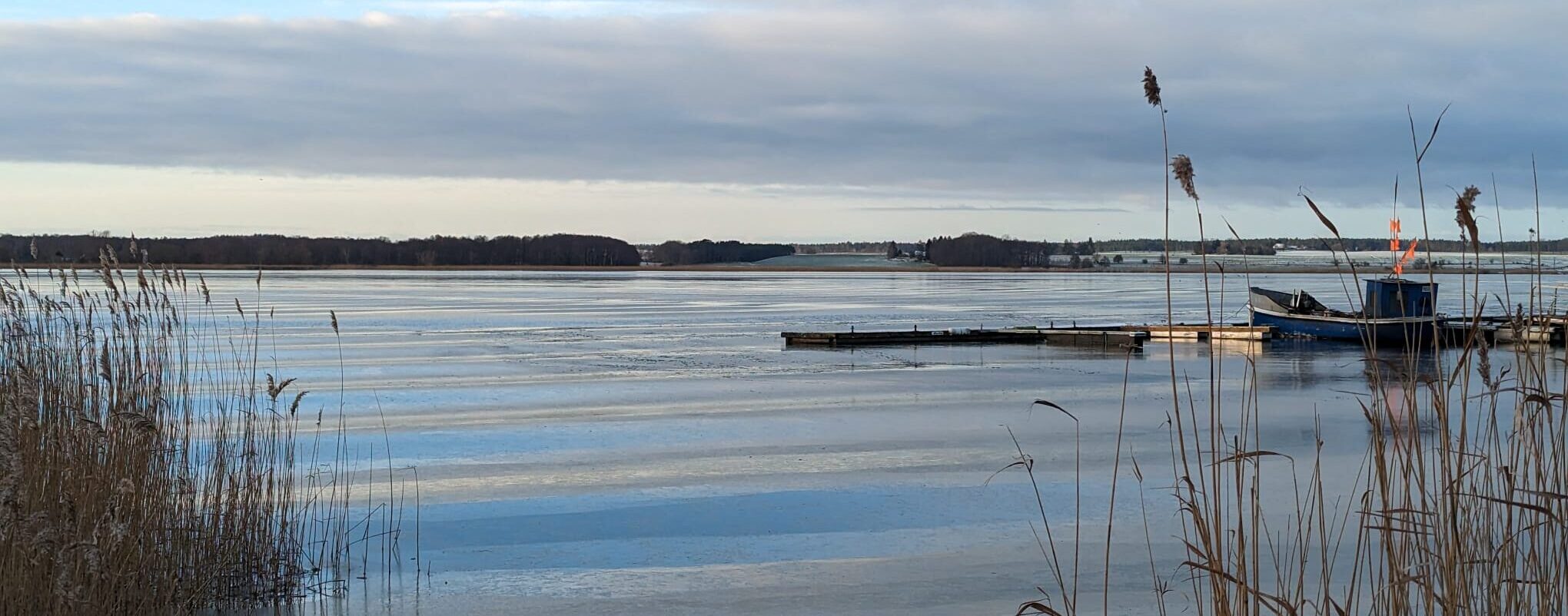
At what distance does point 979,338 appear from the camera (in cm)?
2722

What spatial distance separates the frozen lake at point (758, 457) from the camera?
7.09m

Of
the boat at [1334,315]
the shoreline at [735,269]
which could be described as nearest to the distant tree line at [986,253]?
the shoreline at [735,269]

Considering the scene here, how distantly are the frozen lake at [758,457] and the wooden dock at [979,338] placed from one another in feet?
2.70

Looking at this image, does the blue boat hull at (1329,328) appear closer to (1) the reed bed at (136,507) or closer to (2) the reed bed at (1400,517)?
(2) the reed bed at (1400,517)

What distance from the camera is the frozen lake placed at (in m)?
7.09

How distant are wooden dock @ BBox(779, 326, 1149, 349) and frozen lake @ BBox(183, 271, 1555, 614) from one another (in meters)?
0.82

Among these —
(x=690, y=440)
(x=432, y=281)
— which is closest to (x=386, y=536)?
(x=690, y=440)

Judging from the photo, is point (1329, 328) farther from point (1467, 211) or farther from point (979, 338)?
point (1467, 211)

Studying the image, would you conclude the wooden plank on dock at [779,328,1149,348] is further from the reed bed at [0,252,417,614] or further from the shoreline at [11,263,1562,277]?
the shoreline at [11,263,1562,277]

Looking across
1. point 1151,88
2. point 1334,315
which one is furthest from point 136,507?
point 1334,315

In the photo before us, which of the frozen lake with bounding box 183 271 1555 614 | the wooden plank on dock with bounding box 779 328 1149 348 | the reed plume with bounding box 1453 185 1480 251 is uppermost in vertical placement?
the reed plume with bounding box 1453 185 1480 251

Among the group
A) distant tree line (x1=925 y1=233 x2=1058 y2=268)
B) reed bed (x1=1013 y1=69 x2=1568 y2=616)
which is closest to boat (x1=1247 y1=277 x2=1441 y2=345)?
reed bed (x1=1013 y1=69 x2=1568 y2=616)

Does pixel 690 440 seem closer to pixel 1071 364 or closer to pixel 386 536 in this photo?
pixel 386 536

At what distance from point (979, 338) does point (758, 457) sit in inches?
649
